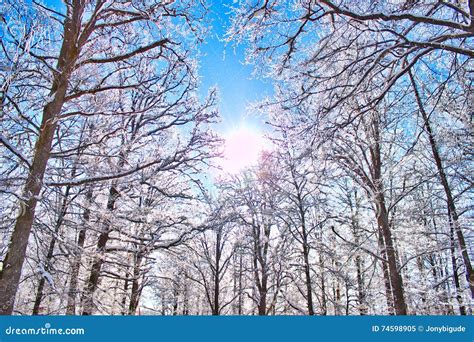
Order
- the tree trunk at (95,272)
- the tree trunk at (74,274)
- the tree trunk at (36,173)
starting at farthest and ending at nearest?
1. the tree trunk at (95,272)
2. the tree trunk at (74,274)
3. the tree trunk at (36,173)

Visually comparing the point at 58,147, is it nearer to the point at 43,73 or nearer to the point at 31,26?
the point at 43,73

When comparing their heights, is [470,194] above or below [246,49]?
below

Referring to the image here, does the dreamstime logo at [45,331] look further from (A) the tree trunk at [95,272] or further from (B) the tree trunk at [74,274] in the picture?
(A) the tree trunk at [95,272]

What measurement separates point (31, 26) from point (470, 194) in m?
9.73

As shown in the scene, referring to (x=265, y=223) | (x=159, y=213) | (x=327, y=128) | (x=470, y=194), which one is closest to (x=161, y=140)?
(x=159, y=213)

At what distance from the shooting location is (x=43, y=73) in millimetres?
3826

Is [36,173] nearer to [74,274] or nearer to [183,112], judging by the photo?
[183,112]

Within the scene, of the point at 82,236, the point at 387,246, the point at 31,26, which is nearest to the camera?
the point at 31,26

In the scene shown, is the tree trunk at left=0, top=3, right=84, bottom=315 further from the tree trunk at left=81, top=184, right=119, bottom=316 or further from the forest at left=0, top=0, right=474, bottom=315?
the tree trunk at left=81, top=184, right=119, bottom=316

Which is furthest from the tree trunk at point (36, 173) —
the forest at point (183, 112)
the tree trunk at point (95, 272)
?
the tree trunk at point (95, 272)

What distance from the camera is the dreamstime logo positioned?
3.22 metres

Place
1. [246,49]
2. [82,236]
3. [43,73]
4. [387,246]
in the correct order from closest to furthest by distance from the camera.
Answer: [43,73]
[246,49]
[387,246]
[82,236]

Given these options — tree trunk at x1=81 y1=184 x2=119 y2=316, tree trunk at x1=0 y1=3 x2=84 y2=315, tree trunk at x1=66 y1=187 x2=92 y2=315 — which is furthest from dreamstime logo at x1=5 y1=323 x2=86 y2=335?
tree trunk at x1=81 y1=184 x2=119 y2=316

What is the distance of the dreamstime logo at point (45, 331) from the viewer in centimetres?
322
